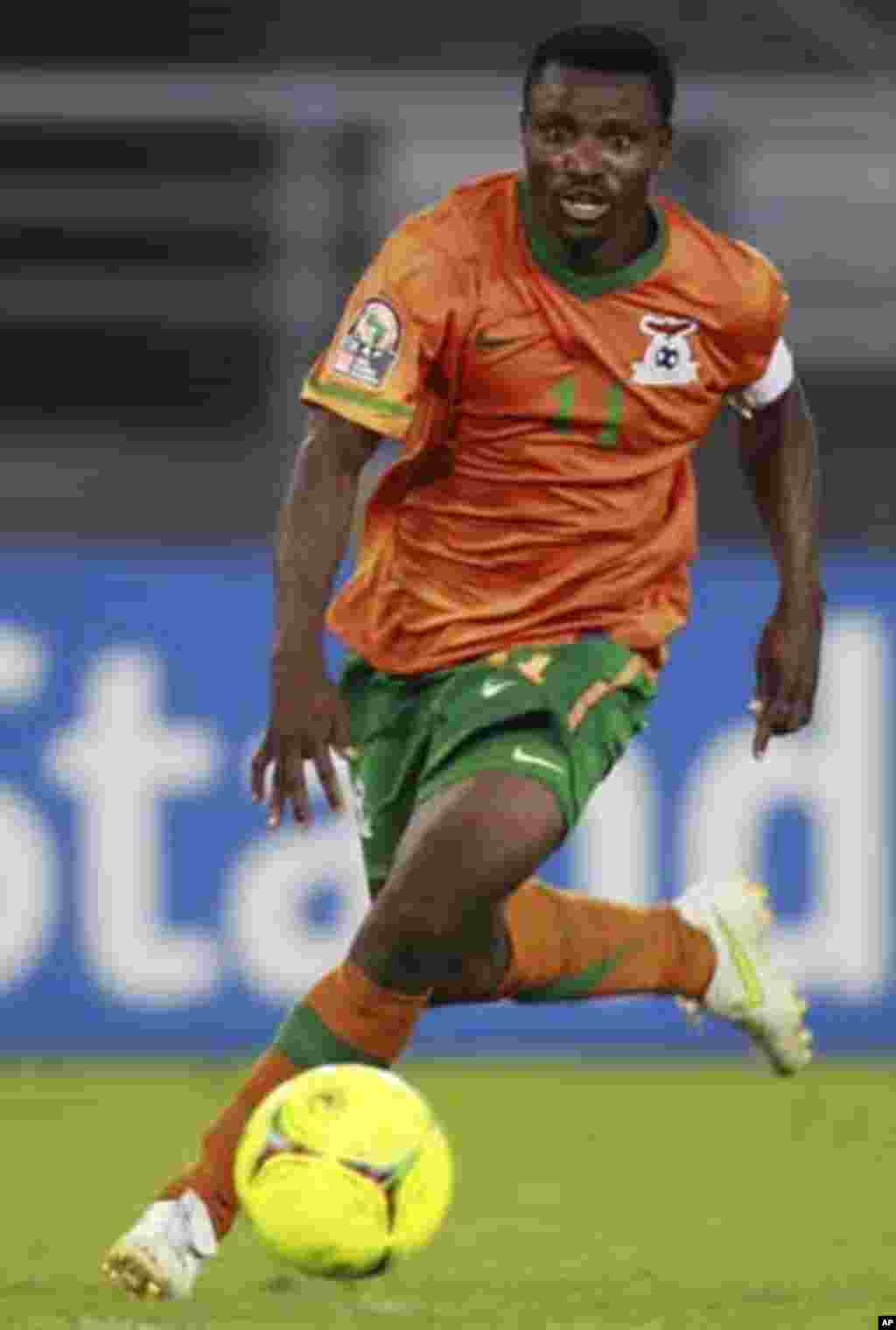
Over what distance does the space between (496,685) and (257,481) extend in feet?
17.8

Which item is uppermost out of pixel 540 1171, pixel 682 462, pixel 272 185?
pixel 682 462

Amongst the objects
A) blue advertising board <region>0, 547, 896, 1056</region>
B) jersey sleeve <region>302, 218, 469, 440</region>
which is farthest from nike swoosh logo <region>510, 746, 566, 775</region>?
blue advertising board <region>0, 547, 896, 1056</region>

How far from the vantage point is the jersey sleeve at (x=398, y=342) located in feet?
26.6

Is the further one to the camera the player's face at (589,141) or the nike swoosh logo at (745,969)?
A: the nike swoosh logo at (745,969)

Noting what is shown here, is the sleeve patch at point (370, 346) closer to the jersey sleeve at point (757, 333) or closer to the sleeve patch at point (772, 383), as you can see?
the jersey sleeve at point (757, 333)

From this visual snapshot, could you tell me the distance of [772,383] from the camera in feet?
28.6

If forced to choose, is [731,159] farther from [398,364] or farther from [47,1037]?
[398,364]

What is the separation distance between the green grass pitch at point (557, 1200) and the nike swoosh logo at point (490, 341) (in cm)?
162

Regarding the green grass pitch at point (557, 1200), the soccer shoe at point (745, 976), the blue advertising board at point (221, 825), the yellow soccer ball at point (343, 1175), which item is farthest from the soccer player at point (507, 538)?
the blue advertising board at point (221, 825)

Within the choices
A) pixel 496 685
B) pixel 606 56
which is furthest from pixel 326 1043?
Answer: pixel 606 56

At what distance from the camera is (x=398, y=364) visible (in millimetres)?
8125

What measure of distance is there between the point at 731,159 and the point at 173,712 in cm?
262

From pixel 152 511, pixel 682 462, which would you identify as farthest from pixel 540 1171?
pixel 152 511

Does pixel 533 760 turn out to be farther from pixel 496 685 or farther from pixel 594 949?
pixel 594 949
